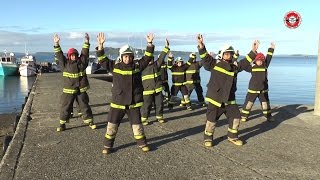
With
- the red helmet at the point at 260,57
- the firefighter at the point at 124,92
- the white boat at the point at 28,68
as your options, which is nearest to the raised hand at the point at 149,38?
the firefighter at the point at 124,92

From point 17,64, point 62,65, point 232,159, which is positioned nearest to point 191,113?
point 62,65

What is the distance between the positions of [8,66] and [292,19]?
179 feet

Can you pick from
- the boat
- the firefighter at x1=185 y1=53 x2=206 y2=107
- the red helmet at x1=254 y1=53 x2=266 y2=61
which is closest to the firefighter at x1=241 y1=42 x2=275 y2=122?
the red helmet at x1=254 y1=53 x2=266 y2=61

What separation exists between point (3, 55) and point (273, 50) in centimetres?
5844

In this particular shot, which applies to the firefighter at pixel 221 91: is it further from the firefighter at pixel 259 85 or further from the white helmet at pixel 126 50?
the firefighter at pixel 259 85

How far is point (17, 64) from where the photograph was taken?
61.2m

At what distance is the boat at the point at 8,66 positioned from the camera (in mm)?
58656

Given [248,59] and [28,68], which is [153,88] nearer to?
[248,59]

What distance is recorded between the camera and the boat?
2309 inches

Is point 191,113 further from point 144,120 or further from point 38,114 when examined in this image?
point 38,114

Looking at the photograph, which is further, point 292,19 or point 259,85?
point 292,19

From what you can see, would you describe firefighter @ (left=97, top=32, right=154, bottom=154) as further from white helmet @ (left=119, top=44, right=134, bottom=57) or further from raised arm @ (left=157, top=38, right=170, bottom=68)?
raised arm @ (left=157, top=38, right=170, bottom=68)

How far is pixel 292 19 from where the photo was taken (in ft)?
36.3

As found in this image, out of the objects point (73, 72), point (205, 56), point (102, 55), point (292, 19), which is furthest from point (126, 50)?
point (292, 19)
